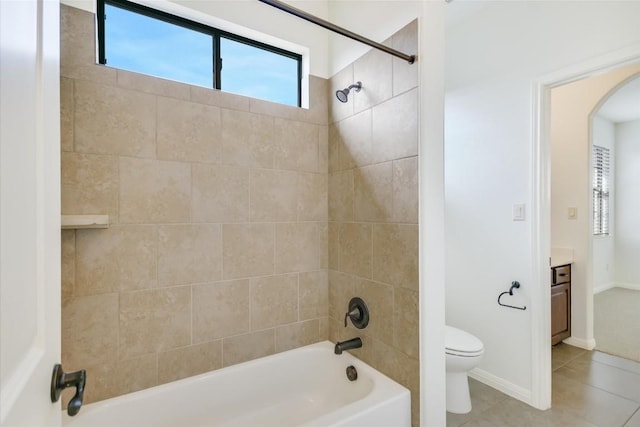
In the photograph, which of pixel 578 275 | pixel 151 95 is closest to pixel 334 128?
pixel 151 95

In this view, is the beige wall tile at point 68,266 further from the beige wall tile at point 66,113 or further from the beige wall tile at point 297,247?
the beige wall tile at point 297,247

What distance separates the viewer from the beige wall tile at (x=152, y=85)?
1.48m

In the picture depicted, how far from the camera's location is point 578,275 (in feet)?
10.2

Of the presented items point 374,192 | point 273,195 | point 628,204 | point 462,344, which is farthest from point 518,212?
point 628,204

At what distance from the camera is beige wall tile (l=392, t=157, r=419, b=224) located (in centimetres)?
144

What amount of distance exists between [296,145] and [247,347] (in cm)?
123

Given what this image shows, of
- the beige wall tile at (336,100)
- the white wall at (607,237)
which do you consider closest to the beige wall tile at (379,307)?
the beige wall tile at (336,100)

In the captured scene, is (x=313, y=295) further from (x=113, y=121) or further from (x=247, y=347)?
(x=113, y=121)

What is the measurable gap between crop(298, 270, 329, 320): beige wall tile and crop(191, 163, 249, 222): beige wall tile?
0.57 metres

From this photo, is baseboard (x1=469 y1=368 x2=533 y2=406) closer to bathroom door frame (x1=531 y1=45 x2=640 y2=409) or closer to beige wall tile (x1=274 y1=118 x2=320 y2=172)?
bathroom door frame (x1=531 y1=45 x2=640 y2=409)

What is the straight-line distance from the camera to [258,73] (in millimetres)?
1965

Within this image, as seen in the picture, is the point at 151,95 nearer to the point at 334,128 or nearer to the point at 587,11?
the point at 334,128

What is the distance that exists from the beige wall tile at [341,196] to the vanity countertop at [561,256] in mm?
2359

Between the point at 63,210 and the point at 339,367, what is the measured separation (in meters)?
1.61
